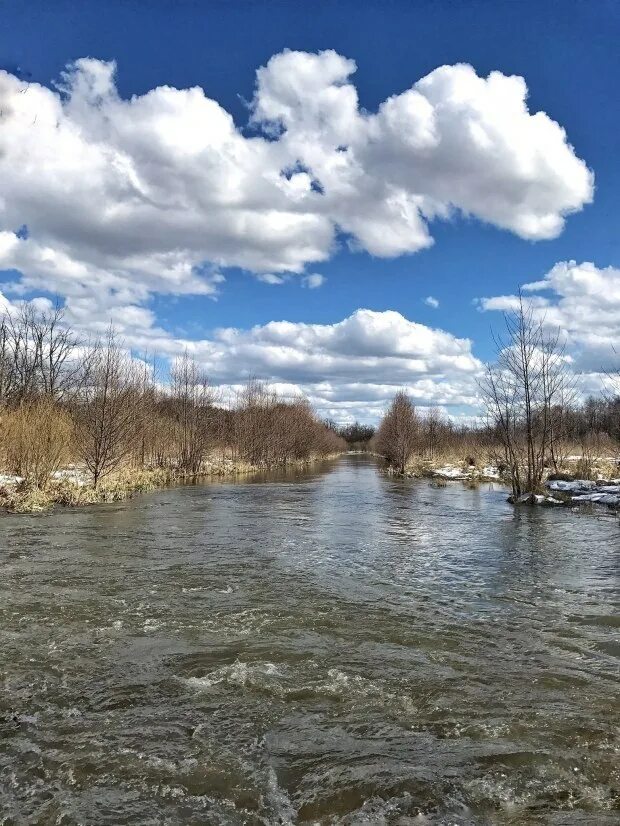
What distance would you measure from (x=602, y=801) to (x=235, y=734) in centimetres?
259

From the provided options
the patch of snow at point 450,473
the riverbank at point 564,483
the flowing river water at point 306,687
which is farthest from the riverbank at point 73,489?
the patch of snow at point 450,473

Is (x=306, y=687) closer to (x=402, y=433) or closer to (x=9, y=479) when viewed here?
(x=9, y=479)

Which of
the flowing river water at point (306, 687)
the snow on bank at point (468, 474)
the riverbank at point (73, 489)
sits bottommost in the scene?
the snow on bank at point (468, 474)

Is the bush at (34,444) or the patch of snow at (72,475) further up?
the bush at (34,444)

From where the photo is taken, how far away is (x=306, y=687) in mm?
5285

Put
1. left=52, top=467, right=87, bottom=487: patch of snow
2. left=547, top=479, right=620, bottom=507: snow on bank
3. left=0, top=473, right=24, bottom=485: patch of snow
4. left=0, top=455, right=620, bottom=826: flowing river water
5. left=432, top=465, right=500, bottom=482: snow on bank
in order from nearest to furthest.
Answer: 1. left=0, top=455, right=620, bottom=826: flowing river water
2. left=0, top=473, right=24, bottom=485: patch of snow
3. left=547, top=479, right=620, bottom=507: snow on bank
4. left=52, top=467, right=87, bottom=487: patch of snow
5. left=432, top=465, right=500, bottom=482: snow on bank

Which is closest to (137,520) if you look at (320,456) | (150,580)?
(150,580)

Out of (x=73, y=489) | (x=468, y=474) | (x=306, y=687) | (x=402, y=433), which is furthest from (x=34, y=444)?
(x=402, y=433)

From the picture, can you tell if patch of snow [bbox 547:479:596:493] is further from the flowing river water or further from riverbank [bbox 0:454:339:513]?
riverbank [bbox 0:454:339:513]

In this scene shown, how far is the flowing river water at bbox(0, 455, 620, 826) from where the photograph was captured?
3576 mm

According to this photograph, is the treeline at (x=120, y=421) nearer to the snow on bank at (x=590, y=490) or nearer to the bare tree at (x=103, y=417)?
the bare tree at (x=103, y=417)

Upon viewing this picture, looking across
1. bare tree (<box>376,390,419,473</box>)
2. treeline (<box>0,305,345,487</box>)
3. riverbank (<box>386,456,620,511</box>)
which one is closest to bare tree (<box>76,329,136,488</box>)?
treeline (<box>0,305,345,487</box>)

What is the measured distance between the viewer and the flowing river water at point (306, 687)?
11.7 feet

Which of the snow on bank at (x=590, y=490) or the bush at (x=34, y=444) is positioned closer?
the bush at (x=34, y=444)
